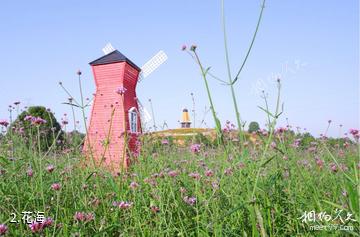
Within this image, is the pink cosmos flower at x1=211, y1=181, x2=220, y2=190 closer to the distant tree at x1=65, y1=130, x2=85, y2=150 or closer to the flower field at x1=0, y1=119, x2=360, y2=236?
the flower field at x1=0, y1=119, x2=360, y2=236

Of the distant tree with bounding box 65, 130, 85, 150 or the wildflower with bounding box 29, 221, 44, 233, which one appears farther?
the distant tree with bounding box 65, 130, 85, 150

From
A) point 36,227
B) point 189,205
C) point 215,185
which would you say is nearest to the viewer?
point 36,227

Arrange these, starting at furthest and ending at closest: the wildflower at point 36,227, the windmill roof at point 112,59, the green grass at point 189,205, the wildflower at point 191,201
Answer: the windmill roof at point 112,59, the wildflower at point 191,201, the green grass at point 189,205, the wildflower at point 36,227

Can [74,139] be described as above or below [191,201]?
above

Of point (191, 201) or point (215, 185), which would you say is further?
point (191, 201)

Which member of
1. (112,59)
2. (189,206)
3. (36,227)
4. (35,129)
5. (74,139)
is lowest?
(189,206)

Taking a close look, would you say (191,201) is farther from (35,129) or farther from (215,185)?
(35,129)

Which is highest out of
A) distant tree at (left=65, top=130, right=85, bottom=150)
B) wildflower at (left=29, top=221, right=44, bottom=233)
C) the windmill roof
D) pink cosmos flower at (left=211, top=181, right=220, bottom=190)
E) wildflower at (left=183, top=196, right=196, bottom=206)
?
the windmill roof

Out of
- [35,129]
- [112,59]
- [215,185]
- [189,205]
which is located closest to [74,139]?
[35,129]

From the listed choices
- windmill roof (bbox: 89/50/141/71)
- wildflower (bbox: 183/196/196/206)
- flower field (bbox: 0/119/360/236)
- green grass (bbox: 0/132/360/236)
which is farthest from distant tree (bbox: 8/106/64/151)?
windmill roof (bbox: 89/50/141/71)

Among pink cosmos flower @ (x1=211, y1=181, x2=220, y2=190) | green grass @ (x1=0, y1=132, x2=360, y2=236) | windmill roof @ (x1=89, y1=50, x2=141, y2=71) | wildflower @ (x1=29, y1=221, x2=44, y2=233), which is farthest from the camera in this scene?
windmill roof @ (x1=89, y1=50, x2=141, y2=71)

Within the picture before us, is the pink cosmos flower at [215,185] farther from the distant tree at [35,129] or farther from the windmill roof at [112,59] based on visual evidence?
the windmill roof at [112,59]

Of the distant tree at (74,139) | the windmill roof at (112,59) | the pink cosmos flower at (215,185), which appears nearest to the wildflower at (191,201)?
the pink cosmos flower at (215,185)

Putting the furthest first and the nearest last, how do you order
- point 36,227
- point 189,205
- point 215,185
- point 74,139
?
point 74,139 < point 189,205 < point 215,185 < point 36,227
